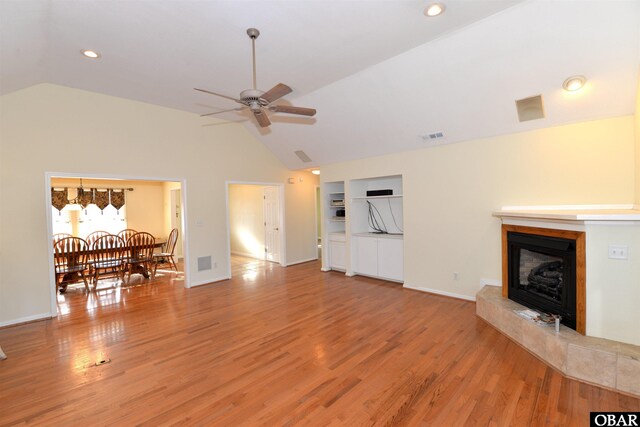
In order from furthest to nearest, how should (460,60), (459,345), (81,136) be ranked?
(81,136) < (460,60) < (459,345)

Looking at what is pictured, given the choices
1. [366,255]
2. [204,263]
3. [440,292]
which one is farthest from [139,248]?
[440,292]

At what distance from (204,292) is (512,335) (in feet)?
15.2

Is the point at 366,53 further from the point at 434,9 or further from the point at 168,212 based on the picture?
the point at 168,212

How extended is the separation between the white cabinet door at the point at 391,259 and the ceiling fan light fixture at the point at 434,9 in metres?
3.51

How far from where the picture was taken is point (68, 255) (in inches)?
200

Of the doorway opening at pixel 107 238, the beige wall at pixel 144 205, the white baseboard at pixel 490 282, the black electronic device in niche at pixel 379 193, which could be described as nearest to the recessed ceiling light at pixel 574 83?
the white baseboard at pixel 490 282

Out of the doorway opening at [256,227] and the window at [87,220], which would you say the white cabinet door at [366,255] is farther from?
A: the window at [87,220]

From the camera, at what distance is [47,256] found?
160 inches

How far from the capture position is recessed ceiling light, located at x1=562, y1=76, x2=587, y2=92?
290 cm

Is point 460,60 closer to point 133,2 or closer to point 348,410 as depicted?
point 133,2

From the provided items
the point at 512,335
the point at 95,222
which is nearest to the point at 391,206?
the point at 512,335

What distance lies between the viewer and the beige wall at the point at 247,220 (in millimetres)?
8039

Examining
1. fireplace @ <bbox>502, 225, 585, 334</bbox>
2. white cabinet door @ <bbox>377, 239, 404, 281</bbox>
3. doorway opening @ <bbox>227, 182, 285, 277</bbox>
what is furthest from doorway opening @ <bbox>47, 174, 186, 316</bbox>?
fireplace @ <bbox>502, 225, 585, 334</bbox>

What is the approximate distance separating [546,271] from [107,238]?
7957mm
